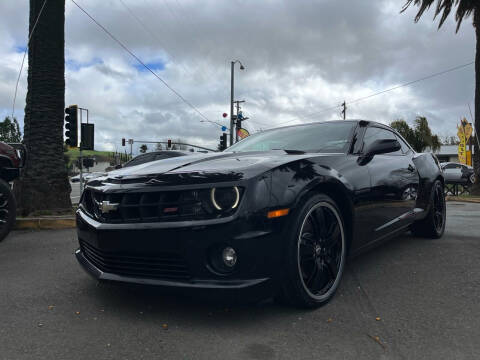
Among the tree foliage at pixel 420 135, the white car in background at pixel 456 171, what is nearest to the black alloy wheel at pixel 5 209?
the white car in background at pixel 456 171

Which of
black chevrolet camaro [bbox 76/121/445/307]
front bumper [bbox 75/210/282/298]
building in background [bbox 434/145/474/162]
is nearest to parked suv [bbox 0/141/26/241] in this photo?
black chevrolet camaro [bbox 76/121/445/307]

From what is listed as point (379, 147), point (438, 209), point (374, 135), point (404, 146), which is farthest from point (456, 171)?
point (379, 147)

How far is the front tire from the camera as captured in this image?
227cm

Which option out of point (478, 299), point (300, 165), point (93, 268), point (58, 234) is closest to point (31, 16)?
point (58, 234)

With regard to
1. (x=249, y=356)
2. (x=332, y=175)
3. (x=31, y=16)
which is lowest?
(x=249, y=356)

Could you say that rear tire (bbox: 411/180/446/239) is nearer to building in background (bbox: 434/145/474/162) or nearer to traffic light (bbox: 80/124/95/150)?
traffic light (bbox: 80/124/95/150)

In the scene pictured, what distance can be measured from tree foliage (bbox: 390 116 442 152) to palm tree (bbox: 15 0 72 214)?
44.1m

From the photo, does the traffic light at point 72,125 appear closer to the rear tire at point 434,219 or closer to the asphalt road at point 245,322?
the asphalt road at point 245,322

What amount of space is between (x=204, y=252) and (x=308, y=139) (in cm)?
175

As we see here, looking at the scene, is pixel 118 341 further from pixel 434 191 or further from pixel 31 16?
pixel 31 16

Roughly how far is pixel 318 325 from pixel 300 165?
0.95 meters

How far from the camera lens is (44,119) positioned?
6.72m

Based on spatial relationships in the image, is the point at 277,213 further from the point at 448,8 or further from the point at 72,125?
the point at 448,8

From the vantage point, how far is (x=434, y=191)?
182 inches
